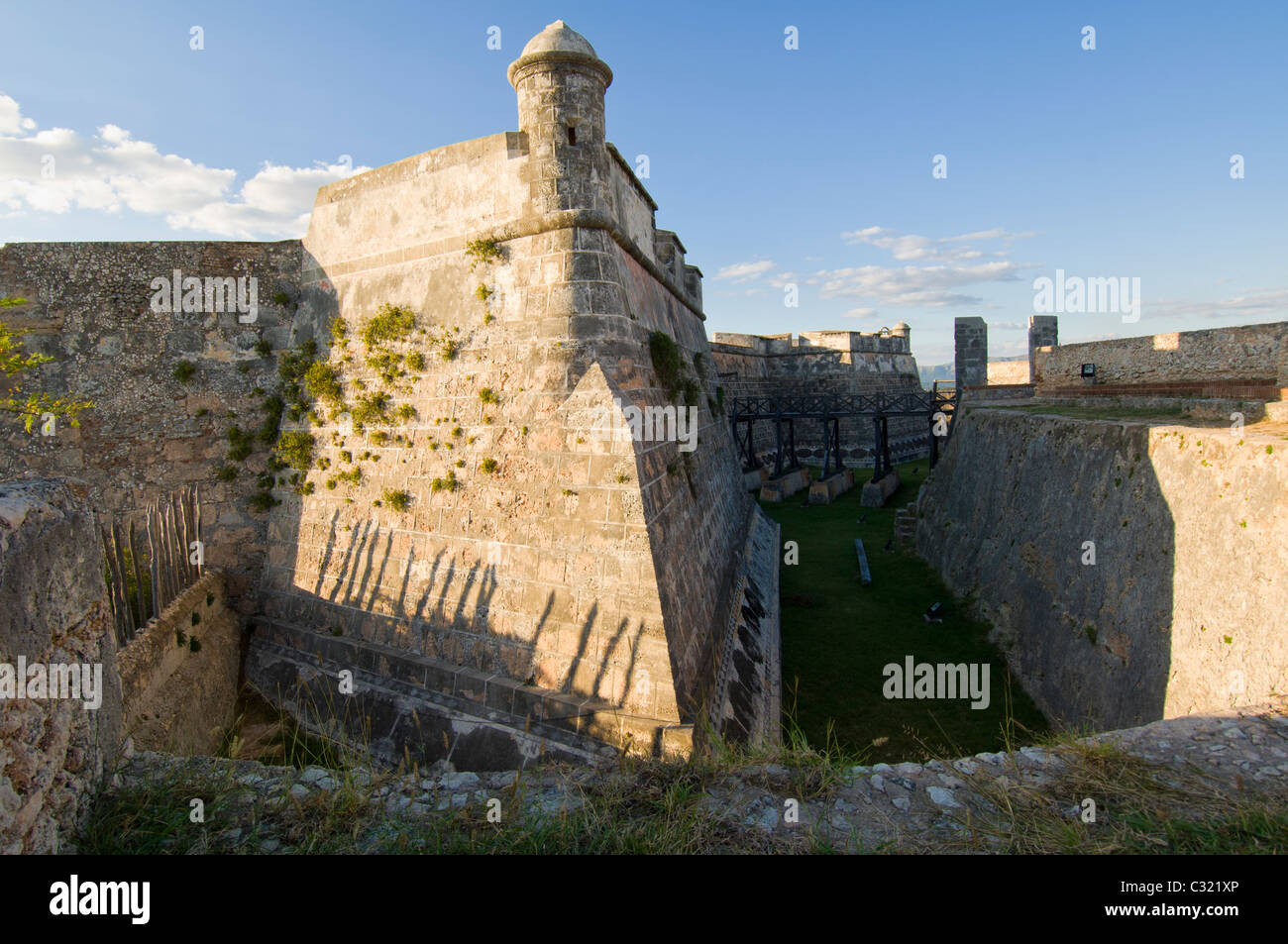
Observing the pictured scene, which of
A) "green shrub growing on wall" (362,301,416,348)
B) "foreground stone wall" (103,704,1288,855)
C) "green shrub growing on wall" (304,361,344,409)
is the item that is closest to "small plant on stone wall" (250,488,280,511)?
"green shrub growing on wall" (304,361,344,409)

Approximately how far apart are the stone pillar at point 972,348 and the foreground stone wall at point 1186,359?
850 cm

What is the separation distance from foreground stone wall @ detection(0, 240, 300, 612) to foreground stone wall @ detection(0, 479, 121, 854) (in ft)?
21.4

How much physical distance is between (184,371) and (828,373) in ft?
102

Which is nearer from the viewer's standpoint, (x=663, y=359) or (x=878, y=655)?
(x=663, y=359)

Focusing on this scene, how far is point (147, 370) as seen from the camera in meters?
9.27

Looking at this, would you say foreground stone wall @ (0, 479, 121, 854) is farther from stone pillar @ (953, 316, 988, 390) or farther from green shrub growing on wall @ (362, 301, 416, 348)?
stone pillar @ (953, 316, 988, 390)

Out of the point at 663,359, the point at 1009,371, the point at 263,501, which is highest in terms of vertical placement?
the point at 1009,371

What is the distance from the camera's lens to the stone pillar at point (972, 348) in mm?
26594

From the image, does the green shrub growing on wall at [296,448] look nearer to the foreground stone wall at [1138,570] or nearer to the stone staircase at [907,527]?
the foreground stone wall at [1138,570]

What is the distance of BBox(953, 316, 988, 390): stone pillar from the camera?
26594 mm

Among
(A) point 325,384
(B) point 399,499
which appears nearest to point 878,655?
(B) point 399,499

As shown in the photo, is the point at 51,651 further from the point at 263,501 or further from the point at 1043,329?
the point at 1043,329
